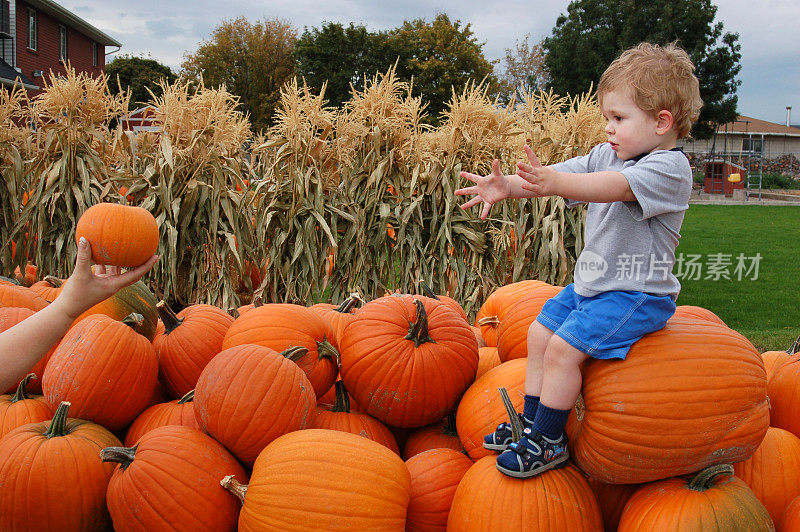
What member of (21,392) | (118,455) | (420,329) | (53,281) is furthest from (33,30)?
(420,329)

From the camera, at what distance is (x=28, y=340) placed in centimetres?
172

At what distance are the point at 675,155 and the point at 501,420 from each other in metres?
1.09

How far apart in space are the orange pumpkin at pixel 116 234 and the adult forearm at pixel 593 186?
68.3 inches

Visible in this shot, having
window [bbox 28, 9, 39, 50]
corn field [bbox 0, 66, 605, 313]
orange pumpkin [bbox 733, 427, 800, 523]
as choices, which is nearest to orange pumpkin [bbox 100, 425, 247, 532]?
orange pumpkin [bbox 733, 427, 800, 523]

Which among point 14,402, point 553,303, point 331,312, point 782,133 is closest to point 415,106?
point 331,312

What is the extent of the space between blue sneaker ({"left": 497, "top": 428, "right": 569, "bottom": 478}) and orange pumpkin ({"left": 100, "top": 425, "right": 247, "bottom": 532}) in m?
0.94

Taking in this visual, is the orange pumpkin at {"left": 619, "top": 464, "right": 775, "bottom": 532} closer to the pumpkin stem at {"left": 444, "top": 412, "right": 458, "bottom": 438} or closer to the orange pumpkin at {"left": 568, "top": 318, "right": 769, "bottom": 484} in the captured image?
the orange pumpkin at {"left": 568, "top": 318, "right": 769, "bottom": 484}

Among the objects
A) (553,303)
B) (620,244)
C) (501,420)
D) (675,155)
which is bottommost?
(501,420)

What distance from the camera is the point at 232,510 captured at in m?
1.89

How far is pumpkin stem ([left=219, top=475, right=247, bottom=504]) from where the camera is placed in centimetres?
182

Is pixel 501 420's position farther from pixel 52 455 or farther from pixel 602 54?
pixel 602 54

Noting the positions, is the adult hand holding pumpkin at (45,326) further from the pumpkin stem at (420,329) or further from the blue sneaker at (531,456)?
the blue sneaker at (531,456)

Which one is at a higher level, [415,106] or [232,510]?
[415,106]

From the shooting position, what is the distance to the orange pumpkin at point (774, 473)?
6.41 ft
